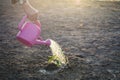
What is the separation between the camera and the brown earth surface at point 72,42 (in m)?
4.14

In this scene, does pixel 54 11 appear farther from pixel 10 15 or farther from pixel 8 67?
pixel 8 67

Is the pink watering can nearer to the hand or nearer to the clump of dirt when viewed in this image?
the hand

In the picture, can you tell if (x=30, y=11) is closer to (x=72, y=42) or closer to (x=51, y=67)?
(x=51, y=67)

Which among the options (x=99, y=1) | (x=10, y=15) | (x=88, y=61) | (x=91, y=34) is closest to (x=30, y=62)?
(x=88, y=61)

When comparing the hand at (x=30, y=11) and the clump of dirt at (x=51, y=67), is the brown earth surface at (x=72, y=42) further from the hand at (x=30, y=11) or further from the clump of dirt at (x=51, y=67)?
the hand at (x=30, y=11)

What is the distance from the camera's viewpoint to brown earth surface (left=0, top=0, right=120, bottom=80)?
4141 mm

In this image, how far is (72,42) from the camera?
5406 mm

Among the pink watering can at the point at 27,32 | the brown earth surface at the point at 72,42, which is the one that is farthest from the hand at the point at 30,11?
Result: the brown earth surface at the point at 72,42

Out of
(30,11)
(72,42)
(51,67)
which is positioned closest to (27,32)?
(30,11)

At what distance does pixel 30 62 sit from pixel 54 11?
11.5ft

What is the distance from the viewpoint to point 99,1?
9.15 meters

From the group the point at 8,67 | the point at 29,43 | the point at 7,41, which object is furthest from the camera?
the point at 7,41

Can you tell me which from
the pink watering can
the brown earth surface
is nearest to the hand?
the pink watering can

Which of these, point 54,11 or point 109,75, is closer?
point 109,75
